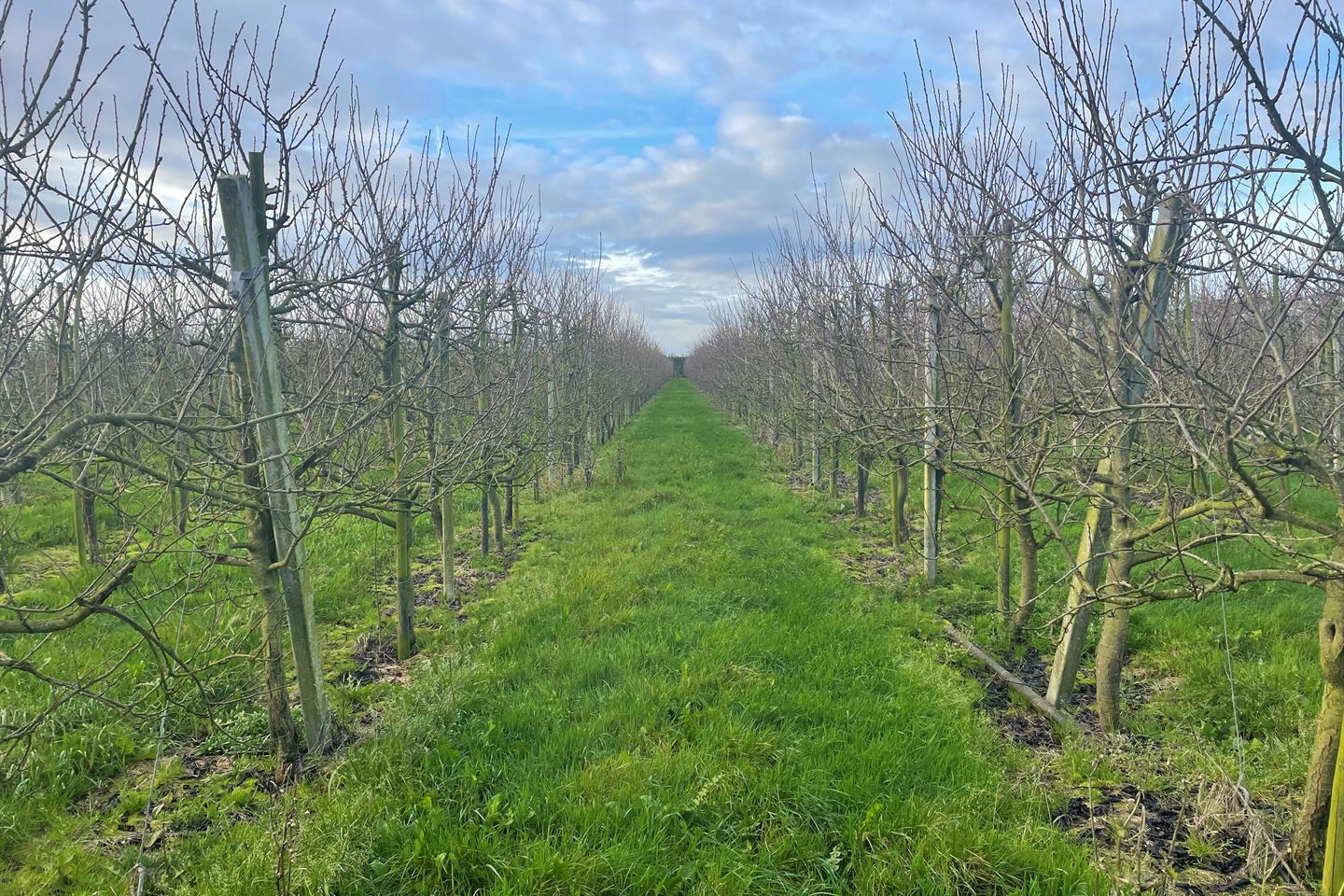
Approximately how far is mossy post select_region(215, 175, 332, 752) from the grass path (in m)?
0.65

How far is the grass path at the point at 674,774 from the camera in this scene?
2.81 meters

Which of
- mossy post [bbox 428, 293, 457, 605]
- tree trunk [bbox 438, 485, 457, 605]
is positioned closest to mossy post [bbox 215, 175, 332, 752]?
mossy post [bbox 428, 293, 457, 605]

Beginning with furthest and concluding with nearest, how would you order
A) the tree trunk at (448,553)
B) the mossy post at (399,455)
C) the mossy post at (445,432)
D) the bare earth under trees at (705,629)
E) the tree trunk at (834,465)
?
the tree trunk at (834,465), the tree trunk at (448,553), the mossy post at (445,432), the mossy post at (399,455), the bare earth under trees at (705,629)

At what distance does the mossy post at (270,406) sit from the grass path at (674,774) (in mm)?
654

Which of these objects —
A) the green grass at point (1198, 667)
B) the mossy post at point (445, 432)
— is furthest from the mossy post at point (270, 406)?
the green grass at point (1198, 667)

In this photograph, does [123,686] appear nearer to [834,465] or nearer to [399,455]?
[399,455]

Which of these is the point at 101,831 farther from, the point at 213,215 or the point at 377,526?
the point at 377,526

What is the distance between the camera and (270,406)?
3367 millimetres

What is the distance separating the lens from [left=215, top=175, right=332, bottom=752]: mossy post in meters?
3.31

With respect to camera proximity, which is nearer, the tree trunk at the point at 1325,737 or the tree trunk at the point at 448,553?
the tree trunk at the point at 1325,737

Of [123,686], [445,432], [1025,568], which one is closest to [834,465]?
[1025,568]

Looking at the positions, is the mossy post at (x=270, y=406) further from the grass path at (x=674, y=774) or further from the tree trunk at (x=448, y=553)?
the tree trunk at (x=448, y=553)

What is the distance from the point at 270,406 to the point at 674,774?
2709 millimetres

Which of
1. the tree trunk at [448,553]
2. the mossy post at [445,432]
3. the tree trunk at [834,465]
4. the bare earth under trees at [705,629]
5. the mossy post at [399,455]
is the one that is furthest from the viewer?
the tree trunk at [834,465]
